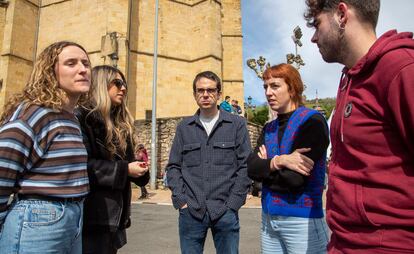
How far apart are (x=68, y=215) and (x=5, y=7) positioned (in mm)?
23150

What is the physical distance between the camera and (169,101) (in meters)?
22.1

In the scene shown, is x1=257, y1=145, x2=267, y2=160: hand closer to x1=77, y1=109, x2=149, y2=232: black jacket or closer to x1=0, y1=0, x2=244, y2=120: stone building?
x1=77, y1=109, x2=149, y2=232: black jacket

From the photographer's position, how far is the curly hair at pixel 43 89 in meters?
1.93

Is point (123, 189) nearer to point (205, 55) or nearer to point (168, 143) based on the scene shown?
point (168, 143)

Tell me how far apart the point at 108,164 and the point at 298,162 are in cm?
132

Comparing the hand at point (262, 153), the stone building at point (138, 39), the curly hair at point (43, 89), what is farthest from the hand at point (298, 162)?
the stone building at point (138, 39)

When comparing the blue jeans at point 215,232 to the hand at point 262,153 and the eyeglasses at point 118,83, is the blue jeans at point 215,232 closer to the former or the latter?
the hand at point 262,153

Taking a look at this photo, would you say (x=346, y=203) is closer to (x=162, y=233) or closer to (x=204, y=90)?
(x=204, y=90)

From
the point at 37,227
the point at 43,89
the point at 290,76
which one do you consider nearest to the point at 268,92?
the point at 290,76

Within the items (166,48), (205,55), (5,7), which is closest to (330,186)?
(205,55)

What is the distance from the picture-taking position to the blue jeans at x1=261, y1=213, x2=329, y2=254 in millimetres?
2195

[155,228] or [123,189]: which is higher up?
[123,189]

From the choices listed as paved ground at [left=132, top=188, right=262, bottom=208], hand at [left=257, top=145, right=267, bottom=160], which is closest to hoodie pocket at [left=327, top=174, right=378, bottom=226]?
hand at [left=257, top=145, right=267, bottom=160]

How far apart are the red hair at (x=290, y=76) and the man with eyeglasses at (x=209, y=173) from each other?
712 mm
